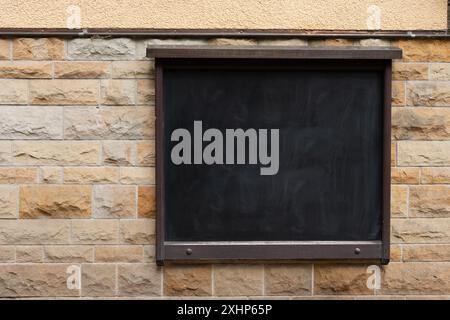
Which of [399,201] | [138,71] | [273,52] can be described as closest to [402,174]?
[399,201]

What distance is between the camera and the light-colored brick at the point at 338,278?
14.8 ft

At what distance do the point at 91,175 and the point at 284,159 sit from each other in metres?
1.39

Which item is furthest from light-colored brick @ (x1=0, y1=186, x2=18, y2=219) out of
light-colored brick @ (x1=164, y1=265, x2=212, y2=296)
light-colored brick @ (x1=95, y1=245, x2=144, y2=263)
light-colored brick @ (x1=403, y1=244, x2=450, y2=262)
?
light-colored brick @ (x1=403, y1=244, x2=450, y2=262)

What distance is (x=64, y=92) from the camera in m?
4.38

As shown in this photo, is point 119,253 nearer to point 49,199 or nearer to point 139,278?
point 139,278

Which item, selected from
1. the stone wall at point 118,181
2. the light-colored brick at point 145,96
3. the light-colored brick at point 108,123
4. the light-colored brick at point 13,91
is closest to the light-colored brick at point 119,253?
the stone wall at point 118,181

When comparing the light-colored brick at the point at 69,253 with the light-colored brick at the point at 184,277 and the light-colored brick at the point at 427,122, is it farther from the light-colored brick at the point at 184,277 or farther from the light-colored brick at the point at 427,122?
the light-colored brick at the point at 427,122

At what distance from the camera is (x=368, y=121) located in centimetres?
446

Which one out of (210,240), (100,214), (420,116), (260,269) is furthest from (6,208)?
(420,116)

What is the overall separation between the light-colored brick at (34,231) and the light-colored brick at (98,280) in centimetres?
28
